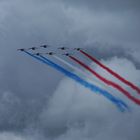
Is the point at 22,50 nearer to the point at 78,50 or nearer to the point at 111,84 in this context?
the point at 78,50

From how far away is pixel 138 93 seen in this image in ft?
525

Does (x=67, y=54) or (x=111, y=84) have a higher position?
(x=67, y=54)

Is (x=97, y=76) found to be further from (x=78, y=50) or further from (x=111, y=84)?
(x=78, y=50)

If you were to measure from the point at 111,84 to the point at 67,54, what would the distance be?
23.1 m

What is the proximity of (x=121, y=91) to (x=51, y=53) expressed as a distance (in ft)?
108

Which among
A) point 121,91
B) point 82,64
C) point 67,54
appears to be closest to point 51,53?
point 67,54

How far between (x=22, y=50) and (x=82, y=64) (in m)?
28.2

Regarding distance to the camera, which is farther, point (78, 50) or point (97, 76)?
point (78, 50)

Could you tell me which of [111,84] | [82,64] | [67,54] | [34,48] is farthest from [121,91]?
[34,48]

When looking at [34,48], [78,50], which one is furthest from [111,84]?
[34,48]

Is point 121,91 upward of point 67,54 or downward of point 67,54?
downward

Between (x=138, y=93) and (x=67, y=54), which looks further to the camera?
(x=67, y=54)

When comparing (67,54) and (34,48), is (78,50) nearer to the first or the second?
(67,54)

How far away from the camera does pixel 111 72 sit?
6403 inches
